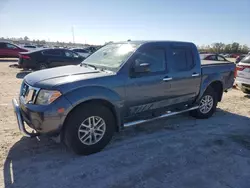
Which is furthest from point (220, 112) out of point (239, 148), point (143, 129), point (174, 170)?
point (174, 170)

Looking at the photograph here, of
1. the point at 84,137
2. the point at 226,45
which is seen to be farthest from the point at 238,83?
the point at 226,45

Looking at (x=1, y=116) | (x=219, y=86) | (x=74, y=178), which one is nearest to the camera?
(x=74, y=178)

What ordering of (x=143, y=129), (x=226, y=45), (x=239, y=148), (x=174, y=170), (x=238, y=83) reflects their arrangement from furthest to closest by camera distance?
1. (x=226, y=45)
2. (x=238, y=83)
3. (x=143, y=129)
4. (x=239, y=148)
5. (x=174, y=170)

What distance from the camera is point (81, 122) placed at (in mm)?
3527

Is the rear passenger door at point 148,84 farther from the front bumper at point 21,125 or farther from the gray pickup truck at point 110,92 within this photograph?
the front bumper at point 21,125

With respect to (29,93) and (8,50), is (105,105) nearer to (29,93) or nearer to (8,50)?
(29,93)

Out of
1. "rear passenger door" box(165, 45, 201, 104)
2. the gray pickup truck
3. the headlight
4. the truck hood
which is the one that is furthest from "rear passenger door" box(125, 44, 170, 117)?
the headlight

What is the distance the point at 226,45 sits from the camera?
210 feet

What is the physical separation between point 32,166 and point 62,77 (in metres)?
1.44

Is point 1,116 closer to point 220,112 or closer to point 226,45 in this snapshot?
point 220,112

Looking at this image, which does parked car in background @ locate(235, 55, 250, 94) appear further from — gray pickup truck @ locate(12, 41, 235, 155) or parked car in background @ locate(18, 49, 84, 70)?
Result: parked car in background @ locate(18, 49, 84, 70)

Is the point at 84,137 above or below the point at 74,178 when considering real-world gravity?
above

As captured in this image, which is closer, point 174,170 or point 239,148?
point 174,170

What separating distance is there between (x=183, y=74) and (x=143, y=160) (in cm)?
218
